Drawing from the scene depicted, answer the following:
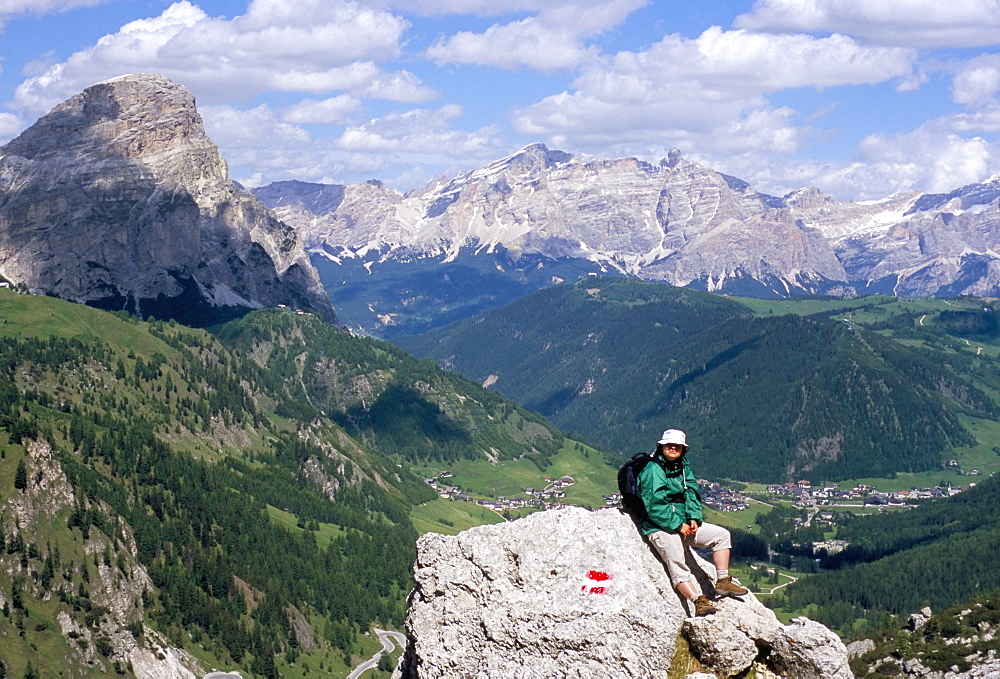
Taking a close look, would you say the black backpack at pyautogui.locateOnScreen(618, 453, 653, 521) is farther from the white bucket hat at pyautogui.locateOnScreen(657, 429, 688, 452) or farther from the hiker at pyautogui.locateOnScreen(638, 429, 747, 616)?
the white bucket hat at pyautogui.locateOnScreen(657, 429, 688, 452)

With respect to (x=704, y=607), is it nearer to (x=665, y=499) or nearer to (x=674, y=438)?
(x=665, y=499)

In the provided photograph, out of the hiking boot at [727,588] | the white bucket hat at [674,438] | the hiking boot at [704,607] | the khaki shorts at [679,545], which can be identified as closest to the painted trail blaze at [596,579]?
the khaki shorts at [679,545]

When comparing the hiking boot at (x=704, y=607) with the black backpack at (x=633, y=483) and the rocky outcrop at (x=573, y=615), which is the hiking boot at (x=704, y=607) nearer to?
the rocky outcrop at (x=573, y=615)

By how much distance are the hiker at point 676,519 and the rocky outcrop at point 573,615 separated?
465 millimetres

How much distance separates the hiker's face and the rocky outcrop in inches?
98.3

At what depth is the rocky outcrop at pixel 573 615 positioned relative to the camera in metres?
33.8

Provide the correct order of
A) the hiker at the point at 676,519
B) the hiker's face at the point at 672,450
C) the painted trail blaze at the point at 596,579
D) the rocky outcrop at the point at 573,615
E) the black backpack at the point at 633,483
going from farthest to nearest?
the hiker's face at the point at 672,450 → the black backpack at the point at 633,483 → the hiker at the point at 676,519 → the painted trail blaze at the point at 596,579 → the rocky outcrop at the point at 573,615

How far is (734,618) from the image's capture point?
1351 inches

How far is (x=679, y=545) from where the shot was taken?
117 feet

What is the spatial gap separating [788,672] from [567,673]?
6402 millimetres

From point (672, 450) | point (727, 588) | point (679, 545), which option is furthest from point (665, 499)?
point (727, 588)

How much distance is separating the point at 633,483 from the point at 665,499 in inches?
49.2

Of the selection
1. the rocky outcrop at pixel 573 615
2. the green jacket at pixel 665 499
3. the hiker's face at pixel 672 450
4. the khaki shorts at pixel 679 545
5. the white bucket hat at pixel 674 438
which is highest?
the white bucket hat at pixel 674 438

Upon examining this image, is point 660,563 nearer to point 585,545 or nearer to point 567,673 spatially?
point 585,545
